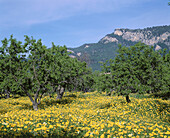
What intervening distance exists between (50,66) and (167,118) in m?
11.5

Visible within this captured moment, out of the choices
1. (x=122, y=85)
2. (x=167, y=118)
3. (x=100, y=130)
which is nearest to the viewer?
(x=100, y=130)

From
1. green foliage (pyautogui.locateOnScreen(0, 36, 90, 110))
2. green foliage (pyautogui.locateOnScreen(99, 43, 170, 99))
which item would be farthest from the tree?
green foliage (pyautogui.locateOnScreen(0, 36, 90, 110))

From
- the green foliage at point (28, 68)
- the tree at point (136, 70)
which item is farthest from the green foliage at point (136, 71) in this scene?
the green foliage at point (28, 68)

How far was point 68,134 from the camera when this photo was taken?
7590 mm

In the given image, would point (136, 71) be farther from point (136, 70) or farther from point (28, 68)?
point (28, 68)

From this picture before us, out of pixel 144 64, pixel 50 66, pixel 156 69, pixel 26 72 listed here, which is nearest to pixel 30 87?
pixel 26 72

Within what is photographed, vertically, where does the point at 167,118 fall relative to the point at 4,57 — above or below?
below

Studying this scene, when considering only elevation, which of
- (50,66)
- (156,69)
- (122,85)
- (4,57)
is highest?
(4,57)

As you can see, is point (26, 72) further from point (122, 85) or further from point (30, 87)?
point (122, 85)

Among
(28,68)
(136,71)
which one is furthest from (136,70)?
(28,68)

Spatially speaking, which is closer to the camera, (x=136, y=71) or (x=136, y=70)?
(x=136, y=71)

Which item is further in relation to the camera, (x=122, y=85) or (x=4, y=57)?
(x=122, y=85)

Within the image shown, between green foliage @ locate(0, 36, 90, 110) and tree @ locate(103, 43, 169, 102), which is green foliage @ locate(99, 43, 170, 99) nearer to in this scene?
tree @ locate(103, 43, 169, 102)

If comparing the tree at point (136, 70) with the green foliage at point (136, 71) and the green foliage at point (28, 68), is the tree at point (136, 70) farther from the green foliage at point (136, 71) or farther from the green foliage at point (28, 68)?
the green foliage at point (28, 68)
